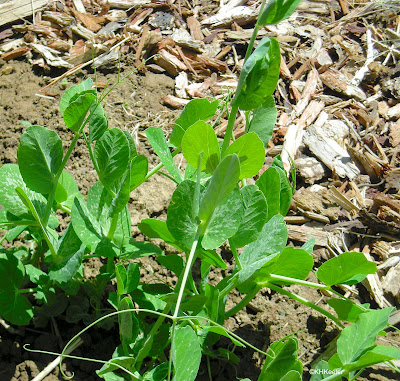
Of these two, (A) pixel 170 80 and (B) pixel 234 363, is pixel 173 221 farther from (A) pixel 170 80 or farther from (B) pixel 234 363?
(A) pixel 170 80

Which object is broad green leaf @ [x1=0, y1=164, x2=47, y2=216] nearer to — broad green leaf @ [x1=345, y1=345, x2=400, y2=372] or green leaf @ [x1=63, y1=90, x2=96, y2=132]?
green leaf @ [x1=63, y1=90, x2=96, y2=132]

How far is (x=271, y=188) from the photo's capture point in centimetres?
→ 104

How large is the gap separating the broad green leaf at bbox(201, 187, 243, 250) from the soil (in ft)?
1.03

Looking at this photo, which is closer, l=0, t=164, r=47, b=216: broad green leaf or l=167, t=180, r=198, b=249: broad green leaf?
l=167, t=180, r=198, b=249: broad green leaf

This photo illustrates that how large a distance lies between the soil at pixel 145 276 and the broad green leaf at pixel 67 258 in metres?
0.21

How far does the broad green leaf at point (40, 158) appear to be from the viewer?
3.10ft

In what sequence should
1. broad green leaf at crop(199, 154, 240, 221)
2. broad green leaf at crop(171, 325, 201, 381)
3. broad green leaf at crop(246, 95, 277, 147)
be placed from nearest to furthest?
broad green leaf at crop(199, 154, 240, 221), broad green leaf at crop(171, 325, 201, 381), broad green leaf at crop(246, 95, 277, 147)

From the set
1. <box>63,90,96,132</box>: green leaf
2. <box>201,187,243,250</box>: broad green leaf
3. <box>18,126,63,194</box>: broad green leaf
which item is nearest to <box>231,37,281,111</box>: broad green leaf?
<box>201,187,243,250</box>: broad green leaf

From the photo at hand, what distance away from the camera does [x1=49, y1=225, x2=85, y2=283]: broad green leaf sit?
3.12ft

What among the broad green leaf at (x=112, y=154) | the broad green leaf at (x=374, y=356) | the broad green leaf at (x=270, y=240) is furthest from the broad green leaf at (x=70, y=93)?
the broad green leaf at (x=374, y=356)

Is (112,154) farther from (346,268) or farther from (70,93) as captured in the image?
(346,268)

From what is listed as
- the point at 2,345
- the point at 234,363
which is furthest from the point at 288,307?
the point at 2,345

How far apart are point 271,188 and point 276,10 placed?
0.39 meters

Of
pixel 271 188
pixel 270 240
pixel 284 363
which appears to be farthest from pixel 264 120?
pixel 284 363
